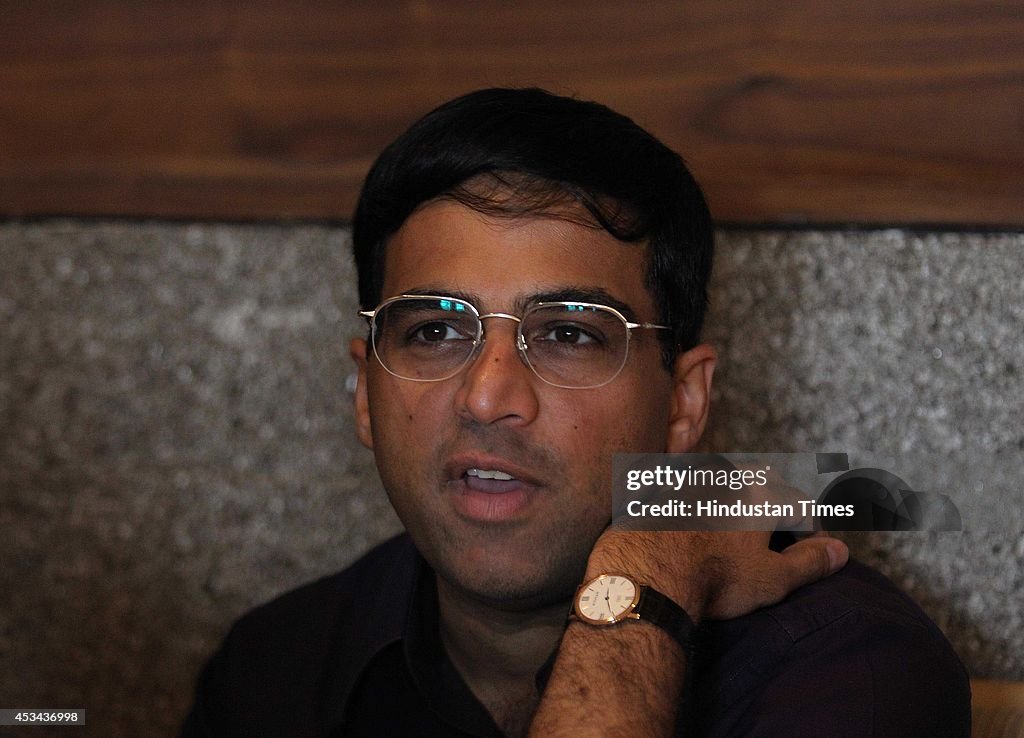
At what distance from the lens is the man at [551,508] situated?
1.17 m

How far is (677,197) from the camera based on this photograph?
4.85 feet

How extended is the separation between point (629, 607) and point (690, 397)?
43cm

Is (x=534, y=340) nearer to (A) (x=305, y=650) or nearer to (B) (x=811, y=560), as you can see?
(B) (x=811, y=560)

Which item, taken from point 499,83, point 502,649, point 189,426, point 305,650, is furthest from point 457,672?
point 499,83

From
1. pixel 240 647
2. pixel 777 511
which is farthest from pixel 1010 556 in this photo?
pixel 240 647

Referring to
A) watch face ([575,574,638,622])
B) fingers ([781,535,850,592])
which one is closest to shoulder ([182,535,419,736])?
watch face ([575,574,638,622])

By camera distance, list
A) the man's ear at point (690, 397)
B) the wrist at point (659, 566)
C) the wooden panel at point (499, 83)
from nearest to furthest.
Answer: the wrist at point (659, 566)
the man's ear at point (690, 397)
the wooden panel at point (499, 83)

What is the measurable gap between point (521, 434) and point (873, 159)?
84cm

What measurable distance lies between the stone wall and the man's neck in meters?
0.40

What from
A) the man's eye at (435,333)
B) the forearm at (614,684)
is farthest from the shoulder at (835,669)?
the man's eye at (435,333)

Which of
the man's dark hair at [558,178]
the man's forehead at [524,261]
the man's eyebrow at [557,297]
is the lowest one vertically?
the man's eyebrow at [557,297]

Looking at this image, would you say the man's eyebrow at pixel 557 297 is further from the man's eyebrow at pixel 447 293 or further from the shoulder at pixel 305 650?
the shoulder at pixel 305 650

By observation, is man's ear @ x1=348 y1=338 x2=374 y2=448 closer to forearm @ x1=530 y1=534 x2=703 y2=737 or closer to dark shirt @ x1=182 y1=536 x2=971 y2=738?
dark shirt @ x1=182 y1=536 x2=971 y2=738

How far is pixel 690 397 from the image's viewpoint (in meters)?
1.52
